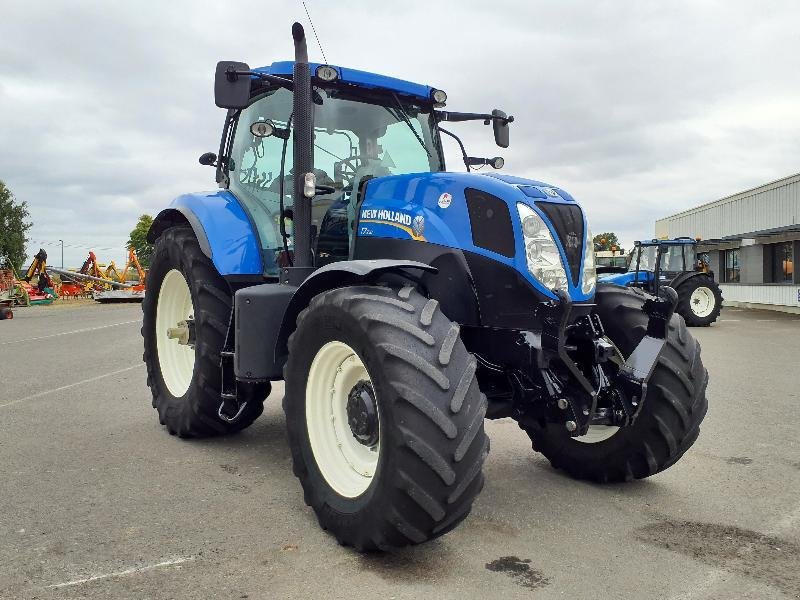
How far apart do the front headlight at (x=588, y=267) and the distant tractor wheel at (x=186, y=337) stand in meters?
2.40

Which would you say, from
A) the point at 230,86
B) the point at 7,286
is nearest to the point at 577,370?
the point at 230,86

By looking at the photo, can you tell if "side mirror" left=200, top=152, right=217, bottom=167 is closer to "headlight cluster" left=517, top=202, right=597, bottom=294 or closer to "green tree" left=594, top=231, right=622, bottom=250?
"headlight cluster" left=517, top=202, right=597, bottom=294

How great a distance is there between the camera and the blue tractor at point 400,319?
3.05 metres

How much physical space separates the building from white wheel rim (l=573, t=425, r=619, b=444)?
896 inches

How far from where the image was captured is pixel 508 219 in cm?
370

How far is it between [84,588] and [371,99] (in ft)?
11.0

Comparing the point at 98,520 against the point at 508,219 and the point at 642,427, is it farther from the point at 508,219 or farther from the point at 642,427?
the point at 642,427

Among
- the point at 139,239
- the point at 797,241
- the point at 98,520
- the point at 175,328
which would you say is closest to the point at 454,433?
the point at 98,520

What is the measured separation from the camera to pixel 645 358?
380 cm

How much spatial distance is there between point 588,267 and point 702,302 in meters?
15.6

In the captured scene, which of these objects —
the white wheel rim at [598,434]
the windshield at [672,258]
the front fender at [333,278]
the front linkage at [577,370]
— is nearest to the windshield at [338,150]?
the front fender at [333,278]

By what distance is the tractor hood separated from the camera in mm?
3709

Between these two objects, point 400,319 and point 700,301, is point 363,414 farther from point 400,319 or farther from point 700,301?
point 700,301

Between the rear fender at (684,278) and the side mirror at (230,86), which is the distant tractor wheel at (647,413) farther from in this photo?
the rear fender at (684,278)
